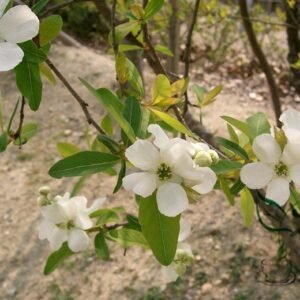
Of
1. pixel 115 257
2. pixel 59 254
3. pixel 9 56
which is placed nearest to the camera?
pixel 9 56

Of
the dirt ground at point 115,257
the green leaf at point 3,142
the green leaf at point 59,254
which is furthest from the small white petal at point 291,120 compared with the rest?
the dirt ground at point 115,257

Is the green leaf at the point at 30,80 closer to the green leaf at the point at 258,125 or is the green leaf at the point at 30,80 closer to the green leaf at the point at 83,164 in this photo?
the green leaf at the point at 83,164

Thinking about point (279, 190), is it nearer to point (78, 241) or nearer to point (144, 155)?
point (144, 155)

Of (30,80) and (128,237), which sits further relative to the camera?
(128,237)

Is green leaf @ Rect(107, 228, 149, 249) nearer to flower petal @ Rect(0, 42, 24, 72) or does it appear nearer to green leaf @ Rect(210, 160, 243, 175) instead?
green leaf @ Rect(210, 160, 243, 175)

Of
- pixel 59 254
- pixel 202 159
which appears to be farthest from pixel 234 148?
pixel 59 254

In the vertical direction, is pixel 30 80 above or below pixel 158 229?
above

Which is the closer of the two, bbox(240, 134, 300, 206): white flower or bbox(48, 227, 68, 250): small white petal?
bbox(240, 134, 300, 206): white flower

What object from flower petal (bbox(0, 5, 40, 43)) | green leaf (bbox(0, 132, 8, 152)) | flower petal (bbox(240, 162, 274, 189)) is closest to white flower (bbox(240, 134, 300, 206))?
flower petal (bbox(240, 162, 274, 189))

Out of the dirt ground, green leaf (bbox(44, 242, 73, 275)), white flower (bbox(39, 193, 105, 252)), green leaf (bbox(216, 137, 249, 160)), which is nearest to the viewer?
green leaf (bbox(216, 137, 249, 160))
